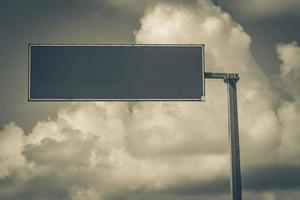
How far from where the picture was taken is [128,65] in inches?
1676

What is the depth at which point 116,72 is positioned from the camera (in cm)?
4288

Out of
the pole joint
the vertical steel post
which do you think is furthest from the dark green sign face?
the vertical steel post

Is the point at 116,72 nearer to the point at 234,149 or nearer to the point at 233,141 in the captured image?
the point at 233,141

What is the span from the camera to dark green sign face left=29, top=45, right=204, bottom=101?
42.2 metres

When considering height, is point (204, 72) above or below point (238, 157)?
above

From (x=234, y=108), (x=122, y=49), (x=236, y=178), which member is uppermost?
(x=122, y=49)

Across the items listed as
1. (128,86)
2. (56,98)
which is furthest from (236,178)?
(56,98)

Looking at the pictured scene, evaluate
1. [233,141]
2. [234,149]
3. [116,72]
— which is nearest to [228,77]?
[233,141]

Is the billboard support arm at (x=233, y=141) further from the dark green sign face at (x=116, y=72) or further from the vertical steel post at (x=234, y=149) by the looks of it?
the dark green sign face at (x=116, y=72)

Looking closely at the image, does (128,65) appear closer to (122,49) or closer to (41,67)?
(122,49)

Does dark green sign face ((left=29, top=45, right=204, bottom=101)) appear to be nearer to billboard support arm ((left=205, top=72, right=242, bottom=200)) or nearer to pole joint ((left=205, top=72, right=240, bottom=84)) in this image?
pole joint ((left=205, top=72, right=240, bottom=84))

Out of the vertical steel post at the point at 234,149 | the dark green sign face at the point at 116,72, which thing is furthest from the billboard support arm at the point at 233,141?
the dark green sign face at the point at 116,72

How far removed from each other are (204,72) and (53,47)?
24.0 feet

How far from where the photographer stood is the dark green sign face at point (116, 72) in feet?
139
